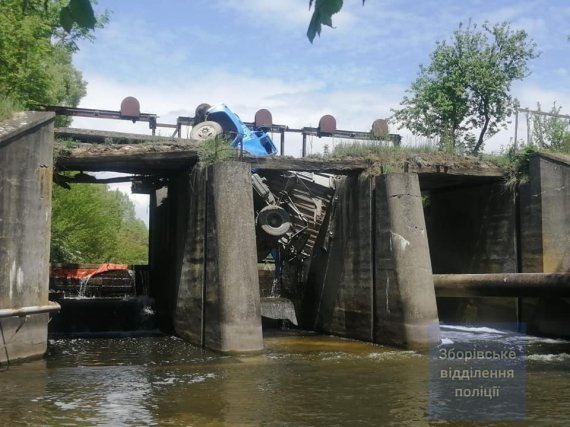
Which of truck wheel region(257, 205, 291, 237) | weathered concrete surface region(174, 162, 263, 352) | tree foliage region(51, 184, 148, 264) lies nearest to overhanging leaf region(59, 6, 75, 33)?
weathered concrete surface region(174, 162, 263, 352)

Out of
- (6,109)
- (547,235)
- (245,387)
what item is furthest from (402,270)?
(6,109)

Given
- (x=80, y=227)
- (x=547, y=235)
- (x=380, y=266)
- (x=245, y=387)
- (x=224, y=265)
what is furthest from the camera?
(x=80, y=227)

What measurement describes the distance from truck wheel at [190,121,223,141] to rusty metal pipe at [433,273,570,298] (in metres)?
7.50

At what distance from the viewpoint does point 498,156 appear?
64.2 feet

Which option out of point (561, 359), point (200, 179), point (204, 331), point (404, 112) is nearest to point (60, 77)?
point (404, 112)

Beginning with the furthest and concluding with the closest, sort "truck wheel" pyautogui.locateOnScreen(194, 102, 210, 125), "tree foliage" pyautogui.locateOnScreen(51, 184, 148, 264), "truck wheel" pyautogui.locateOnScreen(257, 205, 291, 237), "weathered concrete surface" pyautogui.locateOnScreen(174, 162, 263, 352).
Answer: "tree foliage" pyautogui.locateOnScreen(51, 184, 148, 264) < "truck wheel" pyautogui.locateOnScreen(194, 102, 210, 125) < "truck wheel" pyautogui.locateOnScreen(257, 205, 291, 237) < "weathered concrete surface" pyautogui.locateOnScreen(174, 162, 263, 352)

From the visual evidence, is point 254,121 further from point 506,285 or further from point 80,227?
point 80,227

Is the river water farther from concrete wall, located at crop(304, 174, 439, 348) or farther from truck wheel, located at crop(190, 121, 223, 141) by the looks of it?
truck wheel, located at crop(190, 121, 223, 141)

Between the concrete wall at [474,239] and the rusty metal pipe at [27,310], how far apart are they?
12.2 m

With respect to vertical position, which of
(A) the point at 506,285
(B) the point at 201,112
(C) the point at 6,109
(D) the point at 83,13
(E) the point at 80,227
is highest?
(B) the point at 201,112

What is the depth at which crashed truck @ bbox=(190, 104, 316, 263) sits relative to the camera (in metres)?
19.2

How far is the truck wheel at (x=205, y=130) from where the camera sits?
19.1 meters

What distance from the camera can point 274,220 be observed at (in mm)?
19375

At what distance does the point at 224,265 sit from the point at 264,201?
17.5 feet
